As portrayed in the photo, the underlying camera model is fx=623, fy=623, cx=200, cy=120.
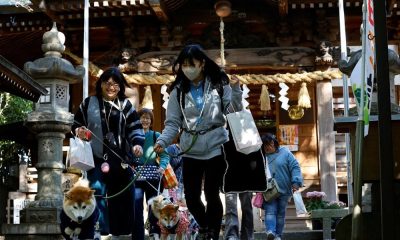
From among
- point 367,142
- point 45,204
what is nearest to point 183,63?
point 367,142

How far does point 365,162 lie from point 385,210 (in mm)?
1814

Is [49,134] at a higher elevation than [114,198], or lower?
higher

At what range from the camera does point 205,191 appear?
219 inches

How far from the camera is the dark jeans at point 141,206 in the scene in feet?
21.1

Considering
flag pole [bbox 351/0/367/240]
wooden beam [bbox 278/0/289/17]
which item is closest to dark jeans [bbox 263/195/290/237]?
flag pole [bbox 351/0/367/240]

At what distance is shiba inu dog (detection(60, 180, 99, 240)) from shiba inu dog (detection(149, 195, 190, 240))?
2.90 feet

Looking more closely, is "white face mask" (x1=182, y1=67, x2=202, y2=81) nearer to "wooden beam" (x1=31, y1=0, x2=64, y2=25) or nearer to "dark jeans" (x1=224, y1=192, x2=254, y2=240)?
"dark jeans" (x1=224, y1=192, x2=254, y2=240)

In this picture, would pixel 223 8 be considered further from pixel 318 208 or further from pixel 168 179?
pixel 168 179

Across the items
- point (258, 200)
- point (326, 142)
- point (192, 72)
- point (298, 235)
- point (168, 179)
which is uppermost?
point (192, 72)

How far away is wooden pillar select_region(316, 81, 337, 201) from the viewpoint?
14297mm

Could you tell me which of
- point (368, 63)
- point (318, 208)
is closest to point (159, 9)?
point (318, 208)

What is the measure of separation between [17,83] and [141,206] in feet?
9.45

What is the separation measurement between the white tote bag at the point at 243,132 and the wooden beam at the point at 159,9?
28.2ft

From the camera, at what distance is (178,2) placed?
48.9 ft
